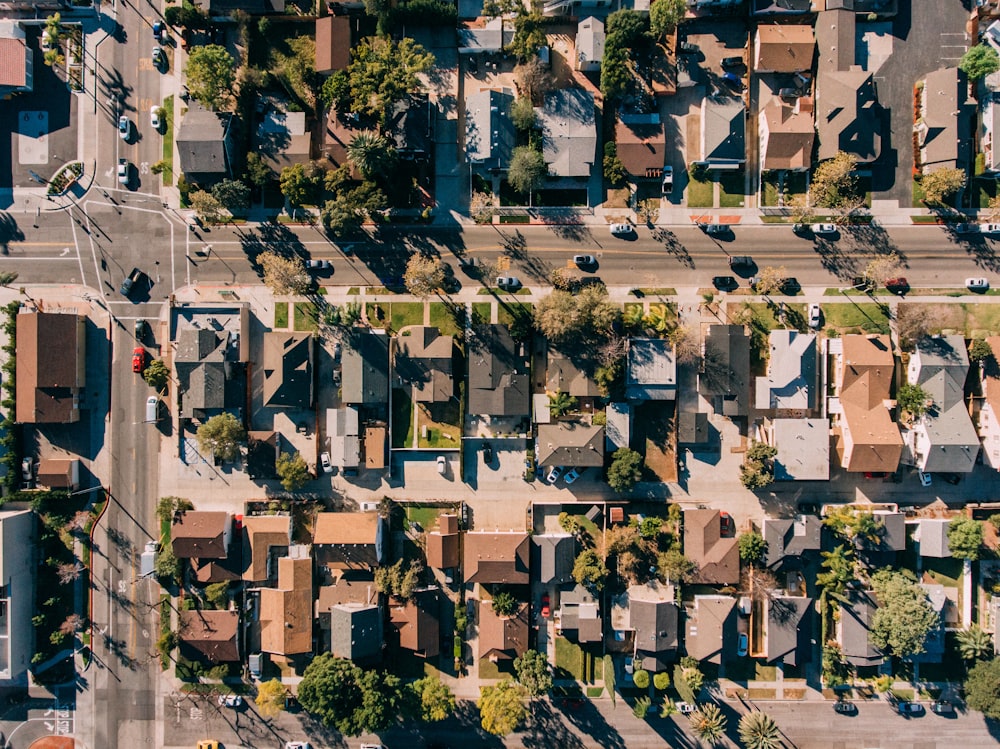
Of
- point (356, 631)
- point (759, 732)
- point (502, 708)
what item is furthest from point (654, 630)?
point (356, 631)

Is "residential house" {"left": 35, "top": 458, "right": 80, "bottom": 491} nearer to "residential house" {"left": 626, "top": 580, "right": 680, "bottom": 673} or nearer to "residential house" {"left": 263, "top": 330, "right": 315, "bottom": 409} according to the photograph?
"residential house" {"left": 263, "top": 330, "right": 315, "bottom": 409}

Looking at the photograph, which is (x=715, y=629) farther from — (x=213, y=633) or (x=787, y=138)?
(x=213, y=633)

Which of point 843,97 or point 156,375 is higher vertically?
point 843,97

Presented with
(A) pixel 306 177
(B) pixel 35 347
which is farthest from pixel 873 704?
(B) pixel 35 347

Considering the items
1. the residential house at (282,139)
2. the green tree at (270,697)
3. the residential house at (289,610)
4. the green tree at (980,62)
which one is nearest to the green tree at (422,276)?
the residential house at (282,139)

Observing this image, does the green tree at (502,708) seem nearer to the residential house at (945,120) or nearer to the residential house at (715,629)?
the residential house at (715,629)

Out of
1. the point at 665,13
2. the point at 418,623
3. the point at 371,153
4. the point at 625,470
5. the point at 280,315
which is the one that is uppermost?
the point at 665,13
